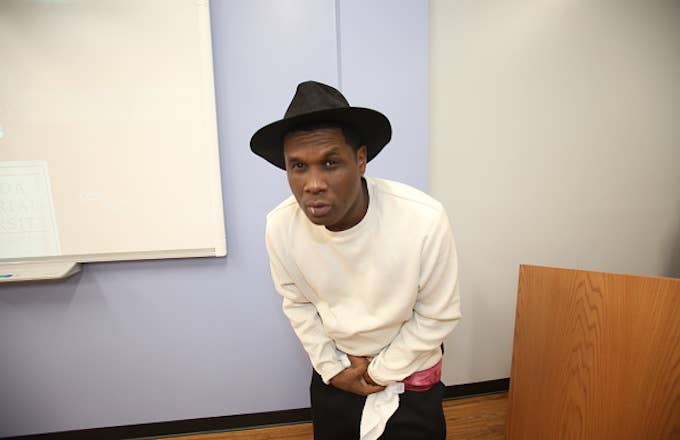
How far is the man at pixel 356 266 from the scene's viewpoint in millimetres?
750

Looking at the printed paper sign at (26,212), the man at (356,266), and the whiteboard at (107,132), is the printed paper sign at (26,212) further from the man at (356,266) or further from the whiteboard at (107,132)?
the man at (356,266)

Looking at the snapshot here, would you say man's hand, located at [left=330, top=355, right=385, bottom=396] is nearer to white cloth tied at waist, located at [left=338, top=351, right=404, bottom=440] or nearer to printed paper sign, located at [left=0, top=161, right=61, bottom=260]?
white cloth tied at waist, located at [left=338, top=351, right=404, bottom=440]

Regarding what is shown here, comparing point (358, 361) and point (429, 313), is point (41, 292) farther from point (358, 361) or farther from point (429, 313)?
point (429, 313)

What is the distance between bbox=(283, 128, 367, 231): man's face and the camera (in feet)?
2.40

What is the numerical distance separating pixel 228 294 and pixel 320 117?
3.86 feet

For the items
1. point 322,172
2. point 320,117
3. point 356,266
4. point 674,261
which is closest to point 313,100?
point 320,117

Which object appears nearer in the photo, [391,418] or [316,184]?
[316,184]

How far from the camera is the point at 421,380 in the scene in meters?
0.95

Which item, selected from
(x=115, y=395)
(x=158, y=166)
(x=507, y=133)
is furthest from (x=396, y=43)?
(x=115, y=395)

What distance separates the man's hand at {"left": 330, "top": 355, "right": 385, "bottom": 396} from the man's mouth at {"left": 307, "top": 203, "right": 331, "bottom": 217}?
529 mm

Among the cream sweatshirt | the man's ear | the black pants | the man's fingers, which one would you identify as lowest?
the black pants

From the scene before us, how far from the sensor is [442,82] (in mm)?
1534

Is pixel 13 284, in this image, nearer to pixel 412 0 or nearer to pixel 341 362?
pixel 341 362

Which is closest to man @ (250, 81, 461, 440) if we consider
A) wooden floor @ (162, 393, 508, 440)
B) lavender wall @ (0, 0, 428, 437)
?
lavender wall @ (0, 0, 428, 437)
